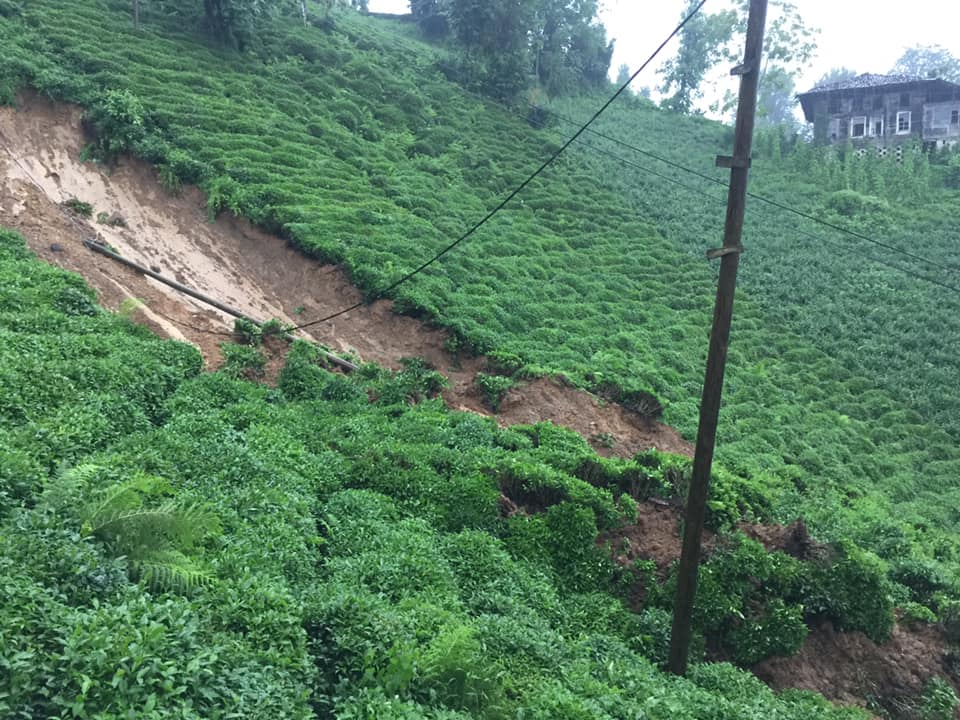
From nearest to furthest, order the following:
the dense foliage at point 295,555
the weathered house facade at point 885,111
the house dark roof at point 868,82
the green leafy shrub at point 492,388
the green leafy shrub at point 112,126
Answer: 1. the dense foliage at point 295,555
2. the green leafy shrub at point 492,388
3. the green leafy shrub at point 112,126
4. the weathered house facade at point 885,111
5. the house dark roof at point 868,82

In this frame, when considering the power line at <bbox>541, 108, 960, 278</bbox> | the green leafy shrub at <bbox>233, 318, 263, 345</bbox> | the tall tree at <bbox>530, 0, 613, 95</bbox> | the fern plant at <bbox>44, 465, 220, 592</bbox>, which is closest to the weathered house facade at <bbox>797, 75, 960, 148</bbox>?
the power line at <bbox>541, 108, 960, 278</bbox>

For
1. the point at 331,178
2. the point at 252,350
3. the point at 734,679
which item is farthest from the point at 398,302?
the point at 734,679

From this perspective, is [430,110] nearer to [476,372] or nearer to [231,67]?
[231,67]

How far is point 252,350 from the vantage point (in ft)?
43.2

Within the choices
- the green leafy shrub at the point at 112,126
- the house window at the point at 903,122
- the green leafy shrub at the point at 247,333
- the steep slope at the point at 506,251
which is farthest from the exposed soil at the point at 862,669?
the house window at the point at 903,122

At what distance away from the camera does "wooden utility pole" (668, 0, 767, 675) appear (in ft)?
23.2

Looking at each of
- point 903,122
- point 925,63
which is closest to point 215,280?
point 903,122

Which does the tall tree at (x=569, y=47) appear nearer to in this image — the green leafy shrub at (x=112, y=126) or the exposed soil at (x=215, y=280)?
the green leafy shrub at (x=112, y=126)

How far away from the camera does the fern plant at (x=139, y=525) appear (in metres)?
5.68

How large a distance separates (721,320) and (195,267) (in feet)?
40.4

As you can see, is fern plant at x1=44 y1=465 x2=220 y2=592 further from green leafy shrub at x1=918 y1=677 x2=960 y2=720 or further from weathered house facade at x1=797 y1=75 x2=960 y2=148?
weathered house facade at x1=797 y1=75 x2=960 y2=148

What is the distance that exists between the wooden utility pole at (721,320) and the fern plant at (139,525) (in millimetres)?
4754

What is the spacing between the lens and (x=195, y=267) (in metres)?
15.9

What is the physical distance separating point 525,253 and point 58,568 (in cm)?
1787
